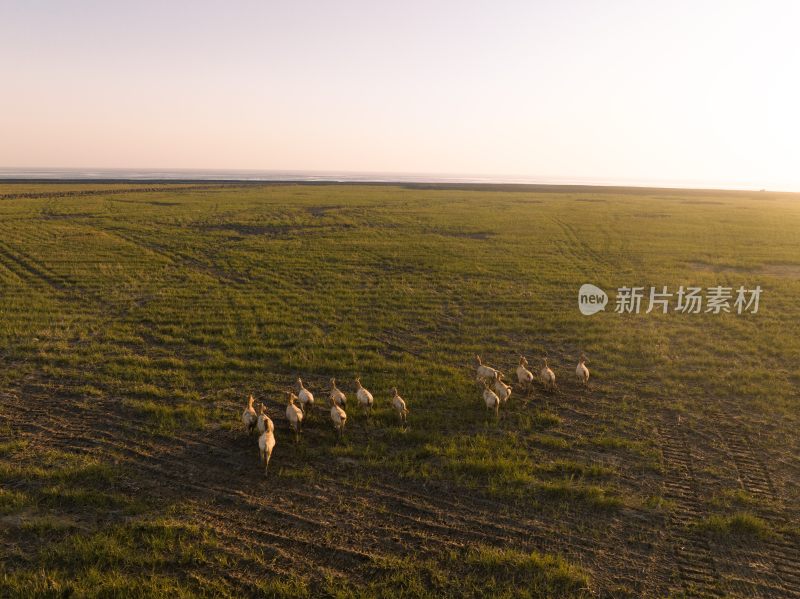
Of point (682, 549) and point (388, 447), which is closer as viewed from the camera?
point (682, 549)

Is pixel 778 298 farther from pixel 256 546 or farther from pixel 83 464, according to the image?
pixel 83 464

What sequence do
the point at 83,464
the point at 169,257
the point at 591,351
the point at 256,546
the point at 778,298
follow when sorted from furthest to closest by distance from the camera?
1. the point at 169,257
2. the point at 778,298
3. the point at 591,351
4. the point at 83,464
5. the point at 256,546

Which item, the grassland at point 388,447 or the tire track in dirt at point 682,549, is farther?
the grassland at point 388,447

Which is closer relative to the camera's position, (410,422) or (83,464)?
(83,464)

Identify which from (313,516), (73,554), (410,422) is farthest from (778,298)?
(73,554)

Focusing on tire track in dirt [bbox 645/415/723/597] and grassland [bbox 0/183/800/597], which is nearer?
tire track in dirt [bbox 645/415/723/597]

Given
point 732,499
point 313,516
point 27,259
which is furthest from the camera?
point 27,259

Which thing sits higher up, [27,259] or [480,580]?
[27,259]
